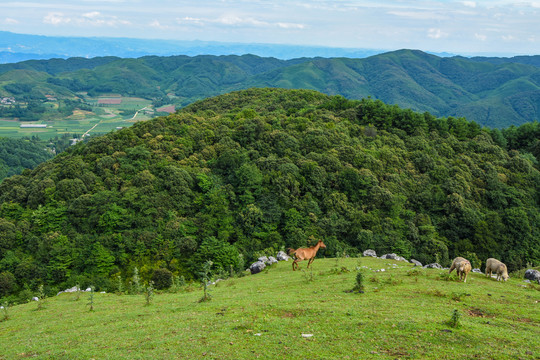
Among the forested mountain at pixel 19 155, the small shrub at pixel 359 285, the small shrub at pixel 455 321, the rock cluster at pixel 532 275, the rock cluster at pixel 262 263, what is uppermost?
the small shrub at pixel 455 321

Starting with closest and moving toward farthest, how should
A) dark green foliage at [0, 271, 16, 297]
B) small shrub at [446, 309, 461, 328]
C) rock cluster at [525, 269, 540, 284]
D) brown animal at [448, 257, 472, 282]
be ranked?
small shrub at [446, 309, 461, 328] < brown animal at [448, 257, 472, 282] < rock cluster at [525, 269, 540, 284] < dark green foliage at [0, 271, 16, 297]

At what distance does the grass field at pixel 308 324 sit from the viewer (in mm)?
10273

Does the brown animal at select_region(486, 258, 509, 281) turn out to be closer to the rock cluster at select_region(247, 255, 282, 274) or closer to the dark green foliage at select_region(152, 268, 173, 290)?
the rock cluster at select_region(247, 255, 282, 274)

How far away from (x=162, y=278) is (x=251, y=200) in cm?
1461

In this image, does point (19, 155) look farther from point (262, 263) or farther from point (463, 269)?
point (463, 269)

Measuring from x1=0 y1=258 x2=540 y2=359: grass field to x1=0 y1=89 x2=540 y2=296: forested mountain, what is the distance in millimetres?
11602

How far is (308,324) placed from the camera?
39.8 feet

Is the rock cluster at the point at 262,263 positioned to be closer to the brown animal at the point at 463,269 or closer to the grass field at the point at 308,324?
the grass field at the point at 308,324

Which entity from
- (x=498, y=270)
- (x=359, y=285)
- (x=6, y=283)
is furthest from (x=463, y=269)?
(x=6, y=283)

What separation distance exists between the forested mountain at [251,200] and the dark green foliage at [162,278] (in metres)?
1.71

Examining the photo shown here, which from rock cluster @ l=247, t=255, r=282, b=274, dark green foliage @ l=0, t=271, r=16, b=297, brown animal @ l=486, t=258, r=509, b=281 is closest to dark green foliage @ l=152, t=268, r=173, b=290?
rock cluster @ l=247, t=255, r=282, b=274

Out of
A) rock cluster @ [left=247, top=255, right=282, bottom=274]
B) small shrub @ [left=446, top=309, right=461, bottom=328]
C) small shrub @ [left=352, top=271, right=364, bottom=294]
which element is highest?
small shrub @ [left=446, top=309, right=461, bottom=328]

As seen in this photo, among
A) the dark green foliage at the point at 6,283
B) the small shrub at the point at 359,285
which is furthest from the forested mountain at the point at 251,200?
the small shrub at the point at 359,285

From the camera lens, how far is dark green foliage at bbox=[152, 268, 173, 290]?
29.2 metres
